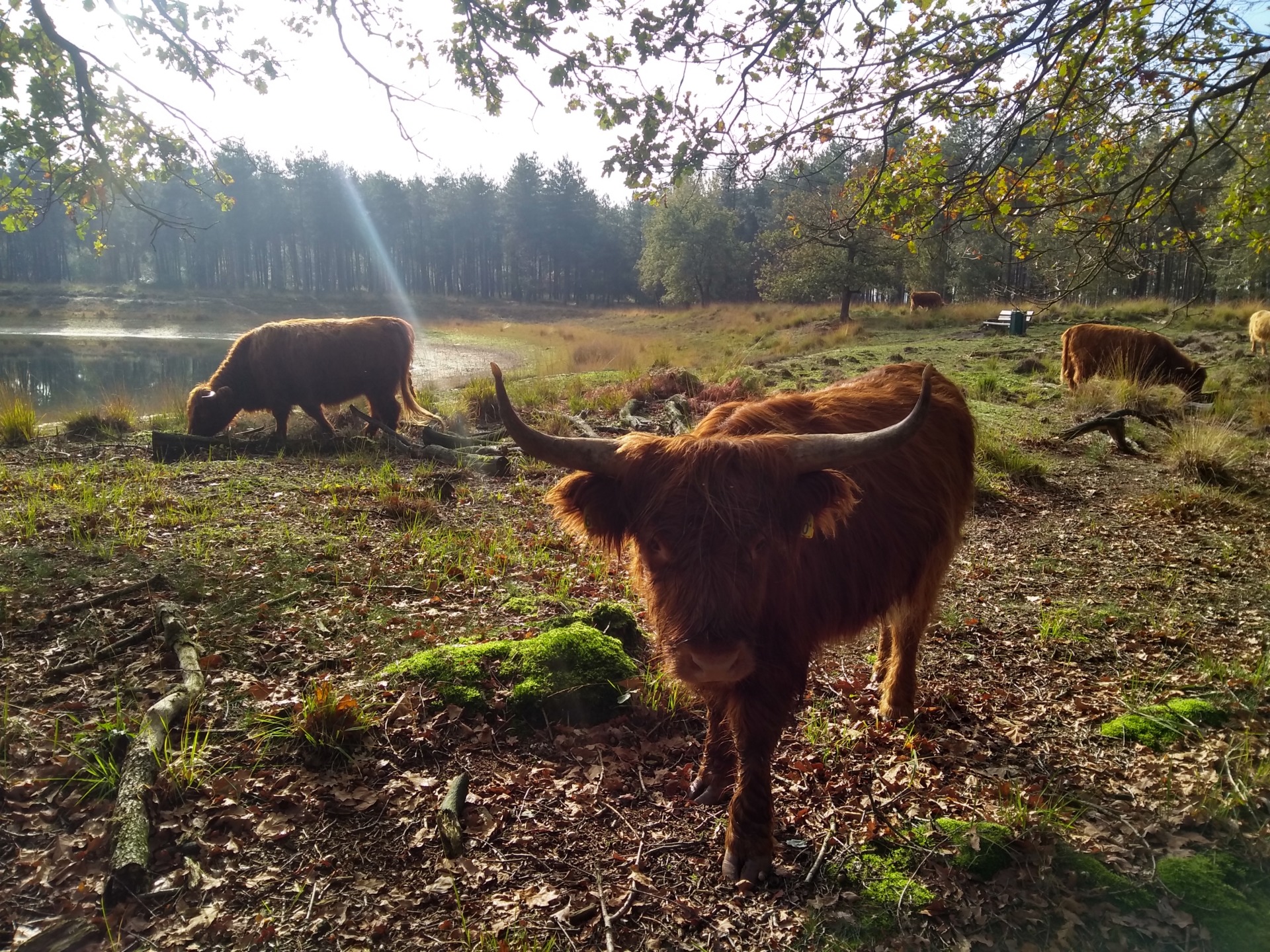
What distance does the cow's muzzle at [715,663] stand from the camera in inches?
88.5

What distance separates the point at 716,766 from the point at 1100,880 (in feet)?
5.05

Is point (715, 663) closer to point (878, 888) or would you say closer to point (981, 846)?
point (878, 888)

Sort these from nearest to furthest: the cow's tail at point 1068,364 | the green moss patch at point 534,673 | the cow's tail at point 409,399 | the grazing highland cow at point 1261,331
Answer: the green moss patch at point 534,673, the cow's tail at point 409,399, the cow's tail at point 1068,364, the grazing highland cow at point 1261,331

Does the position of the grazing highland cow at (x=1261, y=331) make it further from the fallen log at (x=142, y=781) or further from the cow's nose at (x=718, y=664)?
the fallen log at (x=142, y=781)

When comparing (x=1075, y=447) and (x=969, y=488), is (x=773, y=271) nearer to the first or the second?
(x=1075, y=447)

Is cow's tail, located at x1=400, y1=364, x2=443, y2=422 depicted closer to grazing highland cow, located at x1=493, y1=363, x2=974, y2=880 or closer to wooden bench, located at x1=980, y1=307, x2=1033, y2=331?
grazing highland cow, located at x1=493, y1=363, x2=974, y2=880

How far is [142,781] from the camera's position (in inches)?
Result: 101

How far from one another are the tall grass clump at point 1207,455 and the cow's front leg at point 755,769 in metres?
7.53

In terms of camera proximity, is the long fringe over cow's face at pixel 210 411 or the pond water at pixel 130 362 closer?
the long fringe over cow's face at pixel 210 411

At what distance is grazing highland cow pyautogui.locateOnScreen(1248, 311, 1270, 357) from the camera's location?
1652cm

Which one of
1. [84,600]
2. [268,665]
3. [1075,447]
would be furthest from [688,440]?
[1075,447]

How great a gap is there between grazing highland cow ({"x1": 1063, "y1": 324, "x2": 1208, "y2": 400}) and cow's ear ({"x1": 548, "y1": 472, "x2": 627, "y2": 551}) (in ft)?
46.7

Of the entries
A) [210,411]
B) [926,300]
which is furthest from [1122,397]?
[926,300]

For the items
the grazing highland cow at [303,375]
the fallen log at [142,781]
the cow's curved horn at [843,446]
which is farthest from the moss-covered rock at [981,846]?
the grazing highland cow at [303,375]
